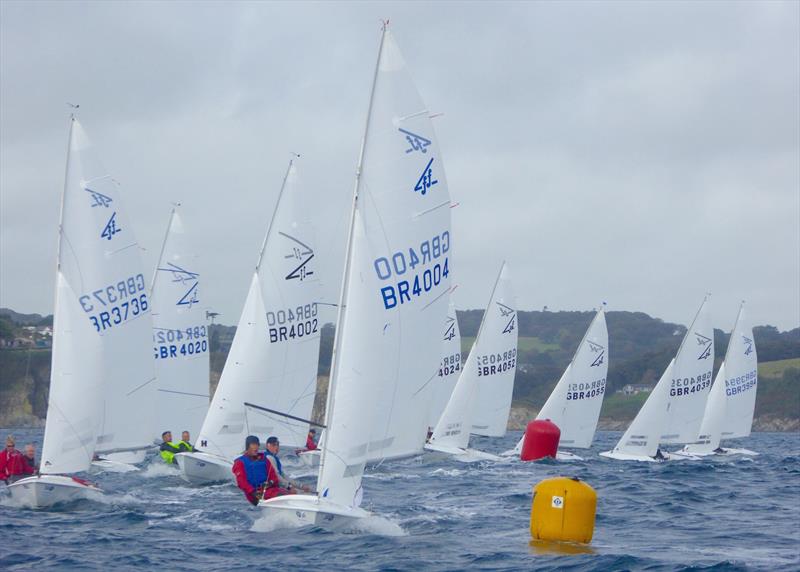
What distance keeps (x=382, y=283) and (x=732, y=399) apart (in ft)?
102

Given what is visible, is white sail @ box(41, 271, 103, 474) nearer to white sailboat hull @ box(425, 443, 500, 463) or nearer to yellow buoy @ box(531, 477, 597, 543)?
yellow buoy @ box(531, 477, 597, 543)

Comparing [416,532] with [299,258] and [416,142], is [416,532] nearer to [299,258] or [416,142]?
[416,142]

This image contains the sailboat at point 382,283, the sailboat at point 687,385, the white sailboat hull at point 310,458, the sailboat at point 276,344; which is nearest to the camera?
the sailboat at point 382,283

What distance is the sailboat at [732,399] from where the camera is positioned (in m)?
39.7

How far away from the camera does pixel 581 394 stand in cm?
3731

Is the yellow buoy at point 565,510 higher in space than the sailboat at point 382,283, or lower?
lower

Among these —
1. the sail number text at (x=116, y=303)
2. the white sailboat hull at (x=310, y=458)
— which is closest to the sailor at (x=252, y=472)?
the sail number text at (x=116, y=303)

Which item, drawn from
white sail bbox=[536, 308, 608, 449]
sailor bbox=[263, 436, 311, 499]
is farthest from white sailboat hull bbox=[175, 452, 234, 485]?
white sail bbox=[536, 308, 608, 449]

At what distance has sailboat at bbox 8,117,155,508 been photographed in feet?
60.8

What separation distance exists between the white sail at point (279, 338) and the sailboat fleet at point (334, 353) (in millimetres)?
36

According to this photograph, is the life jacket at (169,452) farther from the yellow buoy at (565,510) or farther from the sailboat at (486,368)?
the yellow buoy at (565,510)

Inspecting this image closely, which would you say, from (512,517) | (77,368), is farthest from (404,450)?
(77,368)

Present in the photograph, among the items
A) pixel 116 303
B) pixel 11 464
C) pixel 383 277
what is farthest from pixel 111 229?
pixel 383 277

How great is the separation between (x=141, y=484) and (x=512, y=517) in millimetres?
8510
